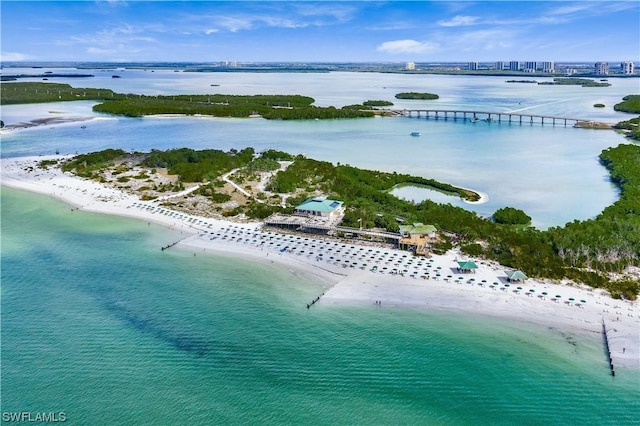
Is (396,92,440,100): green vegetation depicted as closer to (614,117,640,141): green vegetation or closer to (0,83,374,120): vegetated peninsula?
(0,83,374,120): vegetated peninsula

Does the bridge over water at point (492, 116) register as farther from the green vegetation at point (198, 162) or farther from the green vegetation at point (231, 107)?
the green vegetation at point (198, 162)

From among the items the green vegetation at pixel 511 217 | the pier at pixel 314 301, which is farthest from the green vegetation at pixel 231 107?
the pier at pixel 314 301

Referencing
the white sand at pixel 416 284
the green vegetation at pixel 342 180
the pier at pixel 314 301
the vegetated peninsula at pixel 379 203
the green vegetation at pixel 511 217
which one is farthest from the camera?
the green vegetation at pixel 342 180

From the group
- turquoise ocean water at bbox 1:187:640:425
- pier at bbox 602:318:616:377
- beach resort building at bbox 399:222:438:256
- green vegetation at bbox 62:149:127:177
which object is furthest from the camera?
green vegetation at bbox 62:149:127:177

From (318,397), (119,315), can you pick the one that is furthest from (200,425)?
(119,315)

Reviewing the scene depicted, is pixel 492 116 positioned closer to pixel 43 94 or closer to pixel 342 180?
pixel 342 180

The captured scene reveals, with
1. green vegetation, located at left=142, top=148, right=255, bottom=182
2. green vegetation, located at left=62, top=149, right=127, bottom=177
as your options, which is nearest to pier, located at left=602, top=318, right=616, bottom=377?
green vegetation, located at left=142, top=148, right=255, bottom=182

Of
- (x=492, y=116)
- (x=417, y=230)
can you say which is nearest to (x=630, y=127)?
(x=492, y=116)
